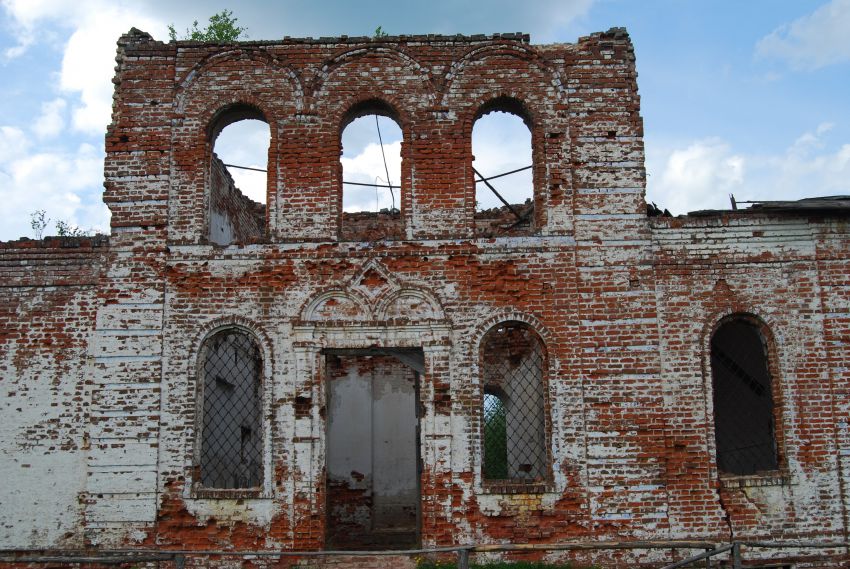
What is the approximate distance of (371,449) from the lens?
54.1 feet

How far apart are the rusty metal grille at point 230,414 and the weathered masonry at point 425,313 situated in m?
0.46

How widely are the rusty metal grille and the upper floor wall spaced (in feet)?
7.12

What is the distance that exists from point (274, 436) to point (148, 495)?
174 cm

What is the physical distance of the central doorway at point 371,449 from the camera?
1609 cm

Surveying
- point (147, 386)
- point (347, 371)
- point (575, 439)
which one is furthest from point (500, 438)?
point (147, 386)

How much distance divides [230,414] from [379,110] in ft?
17.8

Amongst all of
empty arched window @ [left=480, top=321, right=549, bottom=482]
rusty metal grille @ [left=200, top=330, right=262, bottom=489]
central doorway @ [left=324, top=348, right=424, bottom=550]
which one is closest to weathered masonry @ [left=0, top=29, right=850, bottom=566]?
rusty metal grille @ [left=200, top=330, right=262, bottom=489]

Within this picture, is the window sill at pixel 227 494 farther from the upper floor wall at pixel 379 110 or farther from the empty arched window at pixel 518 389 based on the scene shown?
the empty arched window at pixel 518 389

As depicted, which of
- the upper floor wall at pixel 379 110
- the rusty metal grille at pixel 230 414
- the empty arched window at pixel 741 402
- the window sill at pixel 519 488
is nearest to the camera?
the window sill at pixel 519 488

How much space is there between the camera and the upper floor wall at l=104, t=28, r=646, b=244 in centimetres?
1102

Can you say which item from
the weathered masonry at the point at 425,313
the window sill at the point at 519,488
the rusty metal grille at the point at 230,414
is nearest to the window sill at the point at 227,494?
the weathered masonry at the point at 425,313

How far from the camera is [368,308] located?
35.1 ft

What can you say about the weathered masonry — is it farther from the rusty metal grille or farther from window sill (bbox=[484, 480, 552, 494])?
the rusty metal grille

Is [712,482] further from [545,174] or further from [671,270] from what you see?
[545,174]
